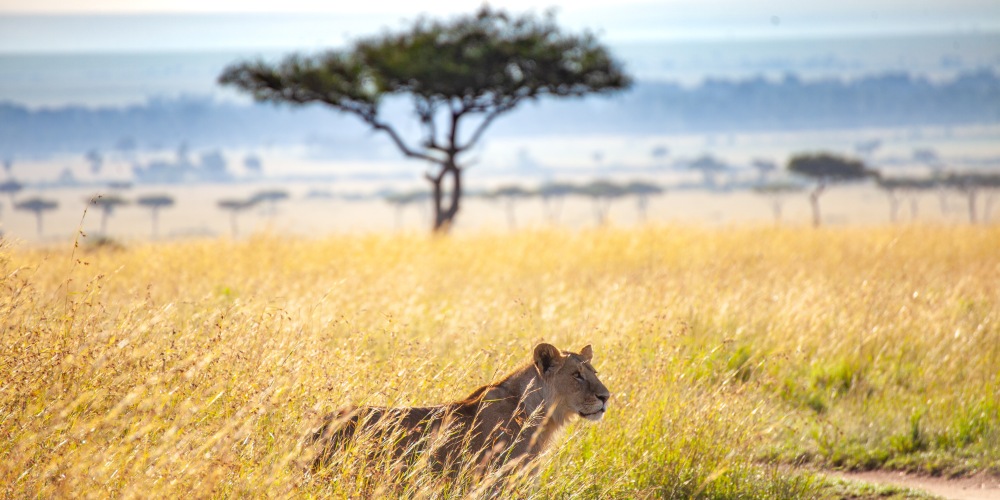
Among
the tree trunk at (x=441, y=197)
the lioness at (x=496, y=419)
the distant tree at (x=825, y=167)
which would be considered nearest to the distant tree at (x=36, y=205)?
the distant tree at (x=825, y=167)

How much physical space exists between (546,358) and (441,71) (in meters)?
21.4

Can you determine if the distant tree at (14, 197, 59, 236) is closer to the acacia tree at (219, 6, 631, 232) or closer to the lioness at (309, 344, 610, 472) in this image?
the acacia tree at (219, 6, 631, 232)

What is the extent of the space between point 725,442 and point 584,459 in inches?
39.4

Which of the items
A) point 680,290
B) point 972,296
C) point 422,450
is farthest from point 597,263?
point 422,450

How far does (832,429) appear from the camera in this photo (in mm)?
7992

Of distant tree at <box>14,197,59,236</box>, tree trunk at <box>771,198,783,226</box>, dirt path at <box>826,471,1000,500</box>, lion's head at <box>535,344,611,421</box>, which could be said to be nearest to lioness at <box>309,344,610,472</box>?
lion's head at <box>535,344,611,421</box>

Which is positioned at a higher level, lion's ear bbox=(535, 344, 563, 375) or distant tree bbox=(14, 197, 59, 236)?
lion's ear bbox=(535, 344, 563, 375)

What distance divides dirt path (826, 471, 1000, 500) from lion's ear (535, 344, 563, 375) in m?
3.10

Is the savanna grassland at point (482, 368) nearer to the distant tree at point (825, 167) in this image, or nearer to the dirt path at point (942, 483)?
the dirt path at point (942, 483)

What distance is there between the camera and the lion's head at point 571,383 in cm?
519

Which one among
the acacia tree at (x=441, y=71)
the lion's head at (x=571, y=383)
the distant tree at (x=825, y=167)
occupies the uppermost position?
the acacia tree at (x=441, y=71)

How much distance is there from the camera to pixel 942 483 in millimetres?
7242

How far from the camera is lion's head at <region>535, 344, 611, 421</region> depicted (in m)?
5.19

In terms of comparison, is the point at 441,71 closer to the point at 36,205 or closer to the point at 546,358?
the point at 546,358
